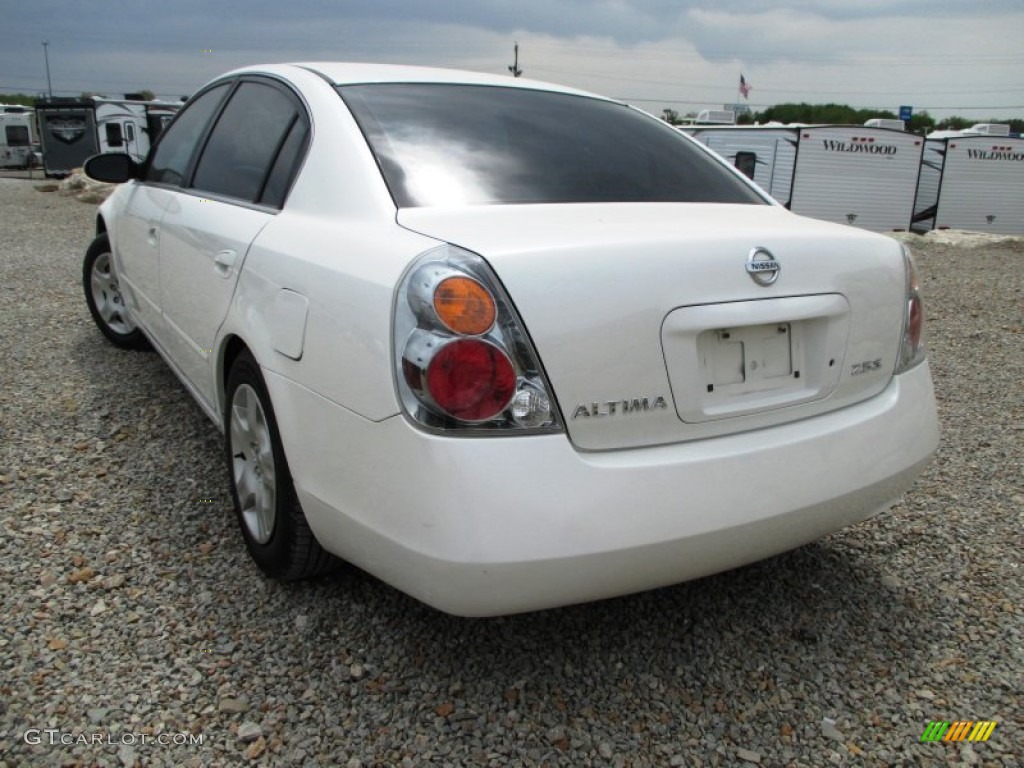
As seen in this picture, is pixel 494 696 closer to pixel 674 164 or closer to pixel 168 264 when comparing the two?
pixel 674 164

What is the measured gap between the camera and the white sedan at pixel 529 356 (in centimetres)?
171

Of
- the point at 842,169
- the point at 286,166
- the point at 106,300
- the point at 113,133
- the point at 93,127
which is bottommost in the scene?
the point at 842,169

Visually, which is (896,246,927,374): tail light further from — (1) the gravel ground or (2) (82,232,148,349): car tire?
(2) (82,232,148,349): car tire

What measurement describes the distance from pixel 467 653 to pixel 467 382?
0.90m

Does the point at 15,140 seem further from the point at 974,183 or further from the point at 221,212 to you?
the point at 221,212

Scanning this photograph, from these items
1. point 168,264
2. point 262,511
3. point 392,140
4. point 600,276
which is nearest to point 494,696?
point 262,511

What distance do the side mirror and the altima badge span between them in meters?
3.28

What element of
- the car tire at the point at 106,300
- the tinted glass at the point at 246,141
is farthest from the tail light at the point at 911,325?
the car tire at the point at 106,300

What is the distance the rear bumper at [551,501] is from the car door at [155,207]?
5.91 feet

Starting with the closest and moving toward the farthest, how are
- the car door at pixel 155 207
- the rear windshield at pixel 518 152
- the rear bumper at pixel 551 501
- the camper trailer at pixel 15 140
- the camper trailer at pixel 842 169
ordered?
1. the rear bumper at pixel 551 501
2. the rear windshield at pixel 518 152
3. the car door at pixel 155 207
4. the camper trailer at pixel 842 169
5. the camper trailer at pixel 15 140

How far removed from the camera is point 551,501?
5.52ft

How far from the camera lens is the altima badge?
1.92m

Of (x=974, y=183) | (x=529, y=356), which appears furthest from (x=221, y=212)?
(x=974, y=183)

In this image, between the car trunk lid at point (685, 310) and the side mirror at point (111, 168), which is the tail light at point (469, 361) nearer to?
the car trunk lid at point (685, 310)
